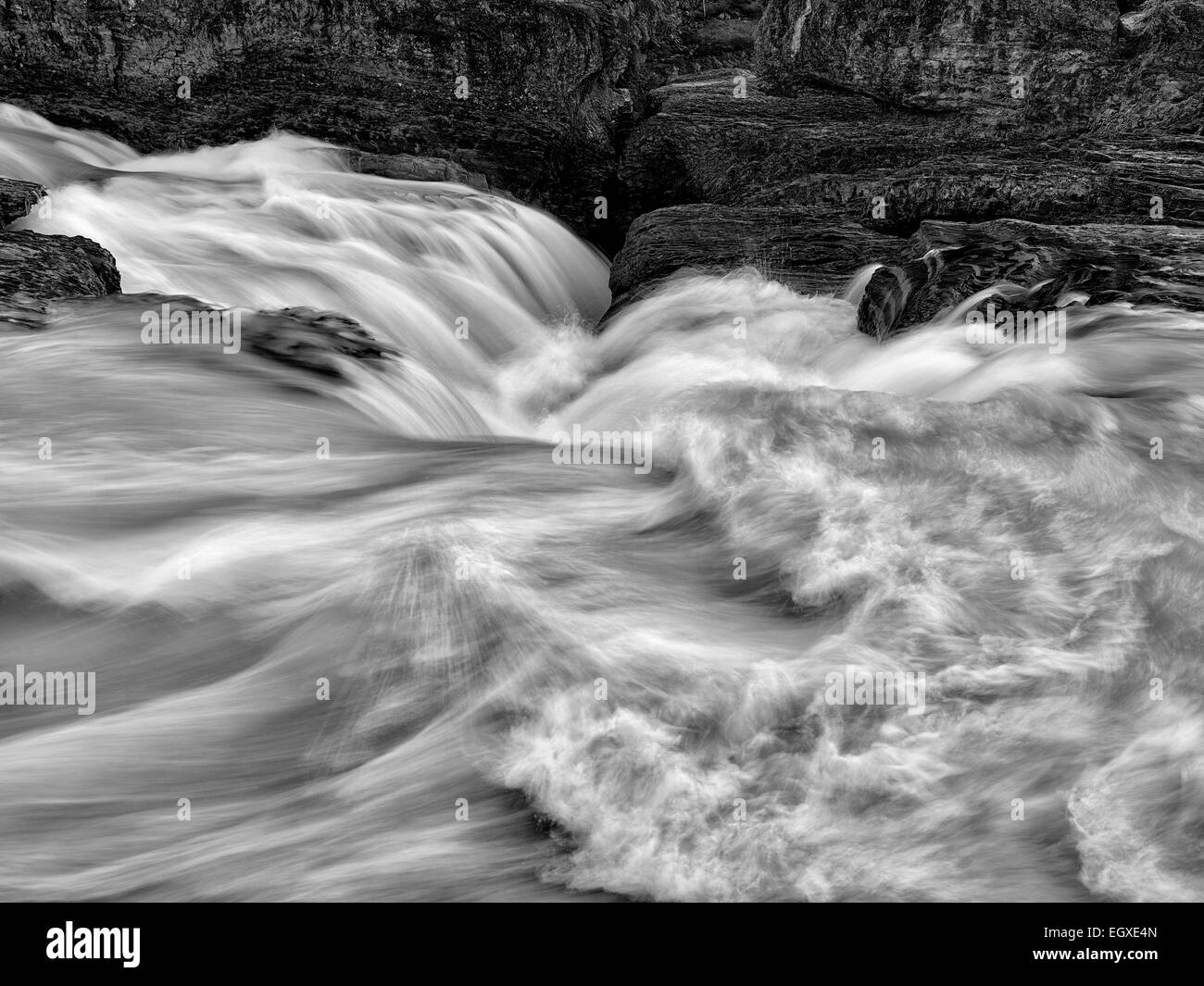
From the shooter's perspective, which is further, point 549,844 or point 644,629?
point 644,629

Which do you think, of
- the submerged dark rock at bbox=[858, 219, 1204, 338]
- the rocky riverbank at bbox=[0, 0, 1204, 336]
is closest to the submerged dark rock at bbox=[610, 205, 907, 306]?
the rocky riverbank at bbox=[0, 0, 1204, 336]

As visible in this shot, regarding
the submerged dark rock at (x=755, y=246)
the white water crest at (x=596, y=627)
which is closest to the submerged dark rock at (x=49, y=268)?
the white water crest at (x=596, y=627)

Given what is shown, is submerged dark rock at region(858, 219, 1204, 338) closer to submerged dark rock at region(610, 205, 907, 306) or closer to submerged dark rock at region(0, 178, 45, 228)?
submerged dark rock at region(610, 205, 907, 306)

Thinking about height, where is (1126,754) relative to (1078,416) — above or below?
below

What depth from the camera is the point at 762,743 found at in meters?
3.47

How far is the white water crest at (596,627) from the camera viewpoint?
10.6 feet

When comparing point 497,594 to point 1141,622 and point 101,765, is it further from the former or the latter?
point 1141,622

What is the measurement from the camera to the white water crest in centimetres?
322

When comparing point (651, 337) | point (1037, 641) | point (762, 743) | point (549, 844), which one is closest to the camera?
point (549, 844)

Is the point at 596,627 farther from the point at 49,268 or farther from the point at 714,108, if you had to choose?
the point at 714,108

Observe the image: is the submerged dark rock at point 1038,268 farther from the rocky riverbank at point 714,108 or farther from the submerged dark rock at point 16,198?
the submerged dark rock at point 16,198

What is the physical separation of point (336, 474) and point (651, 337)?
371 centimetres

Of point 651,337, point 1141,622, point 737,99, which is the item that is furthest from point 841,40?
point 1141,622

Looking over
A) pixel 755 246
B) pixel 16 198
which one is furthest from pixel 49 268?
pixel 755 246
